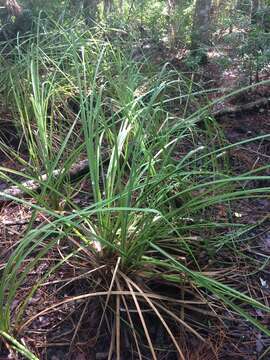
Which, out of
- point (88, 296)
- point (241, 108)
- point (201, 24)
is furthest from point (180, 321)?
point (201, 24)

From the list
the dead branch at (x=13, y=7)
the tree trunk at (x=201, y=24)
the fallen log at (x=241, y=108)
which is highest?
the dead branch at (x=13, y=7)

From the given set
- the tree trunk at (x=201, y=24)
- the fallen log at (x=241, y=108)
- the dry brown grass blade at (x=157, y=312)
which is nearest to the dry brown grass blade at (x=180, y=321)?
the dry brown grass blade at (x=157, y=312)

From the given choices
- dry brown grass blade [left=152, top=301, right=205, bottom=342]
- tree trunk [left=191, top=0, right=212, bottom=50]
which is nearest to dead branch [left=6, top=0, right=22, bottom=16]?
tree trunk [left=191, top=0, right=212, bottom=50]

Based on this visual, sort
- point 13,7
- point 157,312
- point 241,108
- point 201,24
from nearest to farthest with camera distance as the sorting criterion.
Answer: point 157,312, point 241,108, point 201,24, point 13,7

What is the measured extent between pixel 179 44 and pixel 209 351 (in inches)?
171

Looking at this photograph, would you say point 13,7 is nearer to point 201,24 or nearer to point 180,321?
point 201,24

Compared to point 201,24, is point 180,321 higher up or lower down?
lower down

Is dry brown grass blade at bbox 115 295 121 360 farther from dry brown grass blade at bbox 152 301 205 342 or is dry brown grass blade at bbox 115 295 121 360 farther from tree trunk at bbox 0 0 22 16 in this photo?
tree trunk at bbox 0 0 22 16

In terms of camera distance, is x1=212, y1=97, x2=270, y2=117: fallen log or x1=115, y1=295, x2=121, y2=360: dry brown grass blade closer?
x1=115, y1=295, x2=121, y2=360: dry brown grass blade

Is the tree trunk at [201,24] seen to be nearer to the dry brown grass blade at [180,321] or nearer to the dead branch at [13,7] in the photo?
the dead branch at [13,7]

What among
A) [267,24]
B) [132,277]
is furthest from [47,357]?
[267,24]

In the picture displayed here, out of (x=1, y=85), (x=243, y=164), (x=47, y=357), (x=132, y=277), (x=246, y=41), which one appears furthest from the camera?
(x=246, y=41)

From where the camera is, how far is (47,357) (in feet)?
3.76

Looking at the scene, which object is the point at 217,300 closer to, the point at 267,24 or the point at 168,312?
the point at 168,312
